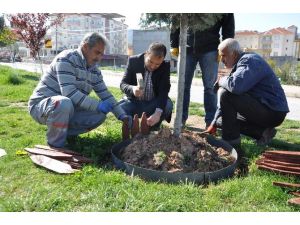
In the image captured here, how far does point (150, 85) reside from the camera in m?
5.24

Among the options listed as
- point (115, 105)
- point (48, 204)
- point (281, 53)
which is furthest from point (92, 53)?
point (281, 53)

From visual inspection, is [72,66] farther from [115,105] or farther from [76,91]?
[115,105]

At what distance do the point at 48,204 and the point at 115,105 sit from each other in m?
2.08

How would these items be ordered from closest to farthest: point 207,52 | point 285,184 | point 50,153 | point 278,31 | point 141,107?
point 285,184
point 50,153
point 141,107
point 207,52
point 278,31

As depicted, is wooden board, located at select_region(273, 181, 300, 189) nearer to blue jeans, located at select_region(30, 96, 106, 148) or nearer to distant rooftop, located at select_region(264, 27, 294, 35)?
blue jeans, located at select_region(30, 96, 106, 148)

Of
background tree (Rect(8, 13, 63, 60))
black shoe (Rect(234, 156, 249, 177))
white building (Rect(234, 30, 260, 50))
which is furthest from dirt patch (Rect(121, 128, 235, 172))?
white building (Rect(234, 30, 260, 50))

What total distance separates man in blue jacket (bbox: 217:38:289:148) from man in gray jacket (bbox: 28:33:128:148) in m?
1.35

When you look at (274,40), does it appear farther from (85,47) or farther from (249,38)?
(85,47)

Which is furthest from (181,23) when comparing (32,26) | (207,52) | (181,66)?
(32,26)

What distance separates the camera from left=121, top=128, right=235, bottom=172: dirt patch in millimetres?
3916

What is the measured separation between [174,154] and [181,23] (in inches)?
57.9

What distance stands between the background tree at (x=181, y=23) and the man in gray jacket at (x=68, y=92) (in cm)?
68

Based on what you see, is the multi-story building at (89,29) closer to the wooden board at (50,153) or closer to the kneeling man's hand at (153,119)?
the kneeling man's hand at (153,119)

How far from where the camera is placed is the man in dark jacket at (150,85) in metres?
4.83
